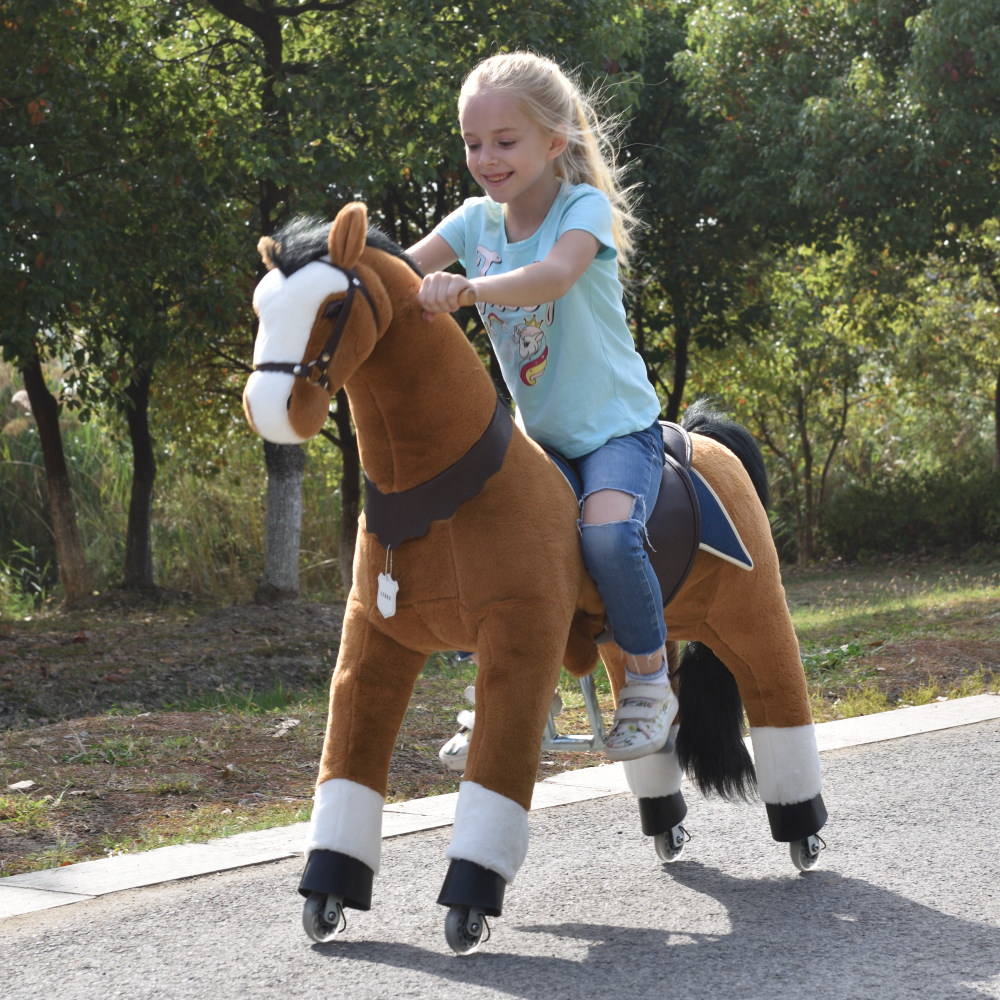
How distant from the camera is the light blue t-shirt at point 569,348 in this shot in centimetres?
344

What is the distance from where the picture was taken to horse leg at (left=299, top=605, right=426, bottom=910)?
314cm

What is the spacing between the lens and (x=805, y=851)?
383cm

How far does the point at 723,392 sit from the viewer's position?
57.4ft

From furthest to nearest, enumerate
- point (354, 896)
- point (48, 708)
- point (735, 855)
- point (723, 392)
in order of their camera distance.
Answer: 1. point (723, 392)
2. point (48, 708)
3. point (735, 855)
4. point (354, 896)

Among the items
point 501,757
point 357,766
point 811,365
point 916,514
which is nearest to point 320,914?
point 357,766

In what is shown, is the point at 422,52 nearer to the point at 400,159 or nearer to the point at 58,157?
the point at 400,159

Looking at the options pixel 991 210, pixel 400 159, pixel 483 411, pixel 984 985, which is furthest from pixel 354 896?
pixel 991 210

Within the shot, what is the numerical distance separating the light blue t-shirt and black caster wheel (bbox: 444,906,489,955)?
1.18 meters

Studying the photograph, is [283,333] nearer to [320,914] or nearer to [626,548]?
[626,548]

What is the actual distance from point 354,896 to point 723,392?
14.9 meters

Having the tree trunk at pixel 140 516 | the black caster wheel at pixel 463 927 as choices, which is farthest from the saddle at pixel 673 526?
the tree trunk at pixel 140 516

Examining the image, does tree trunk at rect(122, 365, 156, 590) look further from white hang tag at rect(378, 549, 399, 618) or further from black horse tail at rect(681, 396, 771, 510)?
white hang tag at rect(378, 549, 399, 618)

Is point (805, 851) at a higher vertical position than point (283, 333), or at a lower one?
lower

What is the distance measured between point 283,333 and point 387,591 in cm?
67
